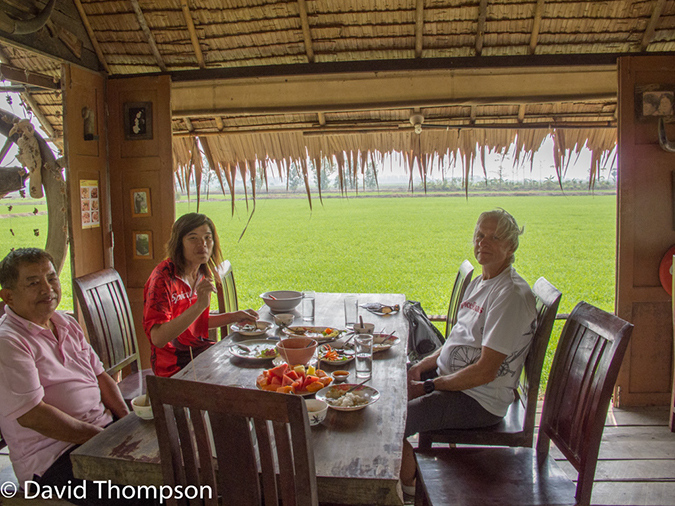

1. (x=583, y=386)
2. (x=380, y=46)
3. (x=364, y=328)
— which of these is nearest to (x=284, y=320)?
(x=364, y=328)

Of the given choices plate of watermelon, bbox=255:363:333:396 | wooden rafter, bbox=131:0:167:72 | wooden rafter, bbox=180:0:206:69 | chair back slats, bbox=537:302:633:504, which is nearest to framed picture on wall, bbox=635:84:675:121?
chair back slats, bbox=537:302:633:504

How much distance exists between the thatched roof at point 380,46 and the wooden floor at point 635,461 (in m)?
2.01

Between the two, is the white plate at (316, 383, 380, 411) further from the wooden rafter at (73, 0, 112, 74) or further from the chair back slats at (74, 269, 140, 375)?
the wooden rafter at (73, 0, 112, 74)

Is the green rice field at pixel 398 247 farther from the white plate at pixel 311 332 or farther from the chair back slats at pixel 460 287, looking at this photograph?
the white plate at pixel 311 332

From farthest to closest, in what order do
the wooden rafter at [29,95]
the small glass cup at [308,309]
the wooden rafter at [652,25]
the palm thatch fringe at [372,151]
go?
the palm thatch fringe at [372,151], the wooden rafter at [652,25], the wooden rafter at [29,95], the small glass cup at [308,309]

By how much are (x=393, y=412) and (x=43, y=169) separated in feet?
9.57

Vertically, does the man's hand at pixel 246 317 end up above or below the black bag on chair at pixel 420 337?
above

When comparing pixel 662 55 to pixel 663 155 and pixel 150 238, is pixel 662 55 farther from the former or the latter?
pixel 150 238

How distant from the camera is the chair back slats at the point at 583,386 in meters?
1.51

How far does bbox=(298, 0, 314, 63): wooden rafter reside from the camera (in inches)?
128

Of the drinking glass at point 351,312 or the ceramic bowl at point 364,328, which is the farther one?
the drinking glass at point 351,312

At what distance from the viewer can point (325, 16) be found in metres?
3.34

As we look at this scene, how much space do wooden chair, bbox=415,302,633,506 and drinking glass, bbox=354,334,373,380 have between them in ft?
1.22

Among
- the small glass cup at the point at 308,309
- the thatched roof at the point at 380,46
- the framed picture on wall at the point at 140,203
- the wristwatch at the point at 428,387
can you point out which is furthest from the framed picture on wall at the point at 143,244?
the wristwatch at the point at 428,387
